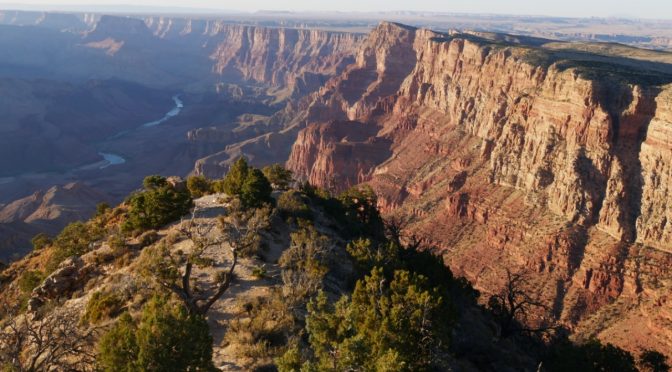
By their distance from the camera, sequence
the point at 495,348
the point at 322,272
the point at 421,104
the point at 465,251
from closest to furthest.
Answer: the point at 322,272, the point at 495,348, the point at 465,251, the point at 421,104

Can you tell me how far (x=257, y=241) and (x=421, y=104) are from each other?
94.3 meters

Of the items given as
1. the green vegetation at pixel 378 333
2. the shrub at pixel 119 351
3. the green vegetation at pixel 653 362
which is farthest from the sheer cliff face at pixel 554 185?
the shrub at pixel 119 351

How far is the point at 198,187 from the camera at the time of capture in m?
53.6

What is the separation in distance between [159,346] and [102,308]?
10.1 meters

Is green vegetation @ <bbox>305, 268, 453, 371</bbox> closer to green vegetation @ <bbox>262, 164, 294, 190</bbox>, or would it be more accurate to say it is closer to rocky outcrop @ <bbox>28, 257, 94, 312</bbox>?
rocky outcrop @ <bbox>28, 257, 94, 312</bbox>

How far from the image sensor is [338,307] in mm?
21250

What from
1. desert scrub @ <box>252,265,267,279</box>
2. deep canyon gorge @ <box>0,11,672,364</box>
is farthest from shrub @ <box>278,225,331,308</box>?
deep canyon gorge @ <box>0,11,672,364</box>

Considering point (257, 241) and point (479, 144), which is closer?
point (257, 241)

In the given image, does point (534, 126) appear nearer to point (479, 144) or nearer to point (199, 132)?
point (479, 144)

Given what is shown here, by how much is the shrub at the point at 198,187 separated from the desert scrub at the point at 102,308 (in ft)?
83.3

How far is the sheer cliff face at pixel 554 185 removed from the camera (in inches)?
2146

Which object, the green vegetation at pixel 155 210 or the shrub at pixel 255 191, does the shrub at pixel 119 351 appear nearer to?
the green vegetation at pixel 155 210

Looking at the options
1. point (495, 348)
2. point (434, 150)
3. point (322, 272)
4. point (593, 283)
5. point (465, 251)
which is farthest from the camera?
point (434, 150)

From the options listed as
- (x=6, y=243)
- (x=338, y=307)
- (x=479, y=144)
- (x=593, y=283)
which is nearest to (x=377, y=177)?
(x=479, y=144)
